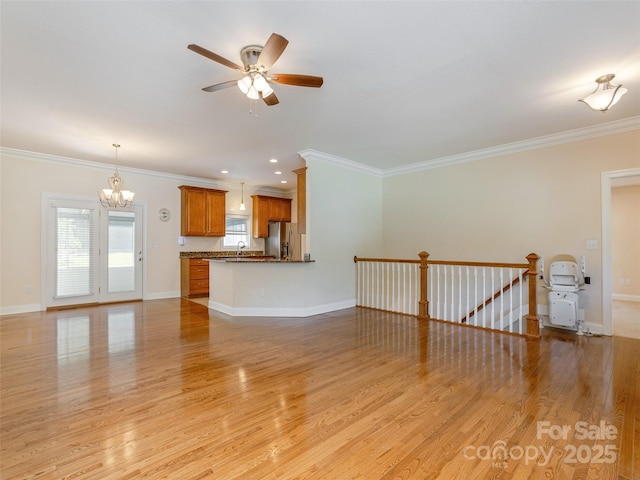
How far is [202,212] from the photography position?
23.9 feet

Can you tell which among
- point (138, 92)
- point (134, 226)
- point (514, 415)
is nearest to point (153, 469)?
point (514, 415)

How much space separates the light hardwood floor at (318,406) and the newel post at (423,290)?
89 centimetres

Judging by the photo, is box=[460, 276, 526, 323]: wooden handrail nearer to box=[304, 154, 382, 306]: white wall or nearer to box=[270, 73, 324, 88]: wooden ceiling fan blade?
box=[304, 154, 382, 306]: white wall

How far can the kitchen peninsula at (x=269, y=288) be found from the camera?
5.06m

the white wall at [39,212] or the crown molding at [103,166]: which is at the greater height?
the crown molding at [103,166]

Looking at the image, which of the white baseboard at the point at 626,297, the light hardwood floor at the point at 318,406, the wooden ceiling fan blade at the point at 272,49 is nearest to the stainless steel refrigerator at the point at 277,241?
the light hardwood floor at the point at 318,406

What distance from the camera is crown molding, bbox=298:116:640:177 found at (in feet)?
13.0

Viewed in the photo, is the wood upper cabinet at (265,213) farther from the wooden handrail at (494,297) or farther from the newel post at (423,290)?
the wooden handrail at (494,297)

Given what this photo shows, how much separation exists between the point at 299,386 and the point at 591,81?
157 inches

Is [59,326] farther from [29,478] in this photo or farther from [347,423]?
[347,423]

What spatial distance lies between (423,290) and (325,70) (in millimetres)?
3678

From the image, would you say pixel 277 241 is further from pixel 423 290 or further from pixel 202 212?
pixel 423 290

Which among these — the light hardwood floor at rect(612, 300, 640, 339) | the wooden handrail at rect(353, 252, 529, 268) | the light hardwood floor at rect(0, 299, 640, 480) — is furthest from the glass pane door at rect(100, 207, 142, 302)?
the light hardwood floor at rect(612, 300, 640, 339)

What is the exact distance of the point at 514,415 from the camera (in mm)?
2125
